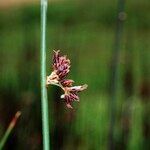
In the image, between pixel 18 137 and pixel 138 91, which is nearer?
pixel 18 137

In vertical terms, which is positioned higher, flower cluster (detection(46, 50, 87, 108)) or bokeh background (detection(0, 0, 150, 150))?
flower cluster (detection(46, 50, 87, 108))

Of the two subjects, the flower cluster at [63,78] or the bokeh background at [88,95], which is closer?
the flower cluster at [63,78]

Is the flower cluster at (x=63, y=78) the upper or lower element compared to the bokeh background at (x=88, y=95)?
upper

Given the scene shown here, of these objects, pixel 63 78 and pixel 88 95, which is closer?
pixel 63 78

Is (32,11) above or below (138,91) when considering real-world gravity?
above

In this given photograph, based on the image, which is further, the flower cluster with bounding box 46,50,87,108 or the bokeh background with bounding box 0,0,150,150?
the bokeh background with bounding box 0,0,150,150

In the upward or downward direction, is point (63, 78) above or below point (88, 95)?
above

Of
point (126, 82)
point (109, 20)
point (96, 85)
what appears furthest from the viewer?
point (109, 20)

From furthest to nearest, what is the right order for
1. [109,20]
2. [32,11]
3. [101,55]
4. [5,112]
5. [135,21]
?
[32,11], [109,20], [135,21], [101,55], [5,112]

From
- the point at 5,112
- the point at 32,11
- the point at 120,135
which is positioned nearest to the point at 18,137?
the point at 5,112

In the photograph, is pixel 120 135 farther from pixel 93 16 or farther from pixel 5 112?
pixel 93 16
